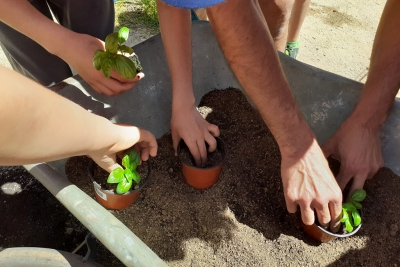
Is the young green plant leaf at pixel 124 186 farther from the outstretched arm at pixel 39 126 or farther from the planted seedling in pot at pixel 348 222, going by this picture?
the planted seedling in pot at pixel 348 222

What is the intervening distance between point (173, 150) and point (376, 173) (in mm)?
663

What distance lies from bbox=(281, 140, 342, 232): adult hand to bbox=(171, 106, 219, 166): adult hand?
0.26m

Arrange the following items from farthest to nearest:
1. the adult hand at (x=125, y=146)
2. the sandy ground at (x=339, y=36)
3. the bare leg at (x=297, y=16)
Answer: the sandy ground at (x=339, y=36), the bare leg at (x=297, y=16), the adult hand at (x=125, y=146)

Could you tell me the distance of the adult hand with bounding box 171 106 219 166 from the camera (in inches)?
44.8

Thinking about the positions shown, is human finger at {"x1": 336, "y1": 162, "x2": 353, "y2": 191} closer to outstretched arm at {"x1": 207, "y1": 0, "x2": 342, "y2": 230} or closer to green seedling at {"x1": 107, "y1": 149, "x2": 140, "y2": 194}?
outstretched arm at {"x1": 207, "y1": 0, "x2": 342, "y2": 230}

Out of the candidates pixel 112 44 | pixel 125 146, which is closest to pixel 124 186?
pixel 125 146

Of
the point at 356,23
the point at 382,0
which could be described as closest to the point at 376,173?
the point at 356,23

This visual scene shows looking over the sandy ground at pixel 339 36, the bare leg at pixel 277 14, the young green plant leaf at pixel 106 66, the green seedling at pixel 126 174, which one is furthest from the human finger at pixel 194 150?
the sandy ground at pixel 339 36

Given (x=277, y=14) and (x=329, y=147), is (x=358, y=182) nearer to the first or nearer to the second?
(x=329, y=147)

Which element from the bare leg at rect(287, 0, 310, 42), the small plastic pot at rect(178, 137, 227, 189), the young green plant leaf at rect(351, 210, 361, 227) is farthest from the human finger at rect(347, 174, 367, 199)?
the bare leg at rect(287, 0, 310, 42)

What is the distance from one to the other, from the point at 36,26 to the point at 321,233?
3.18ft

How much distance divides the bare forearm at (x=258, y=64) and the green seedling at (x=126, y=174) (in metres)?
0.36

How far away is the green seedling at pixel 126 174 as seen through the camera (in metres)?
0.96

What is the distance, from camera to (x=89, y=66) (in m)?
1.01
